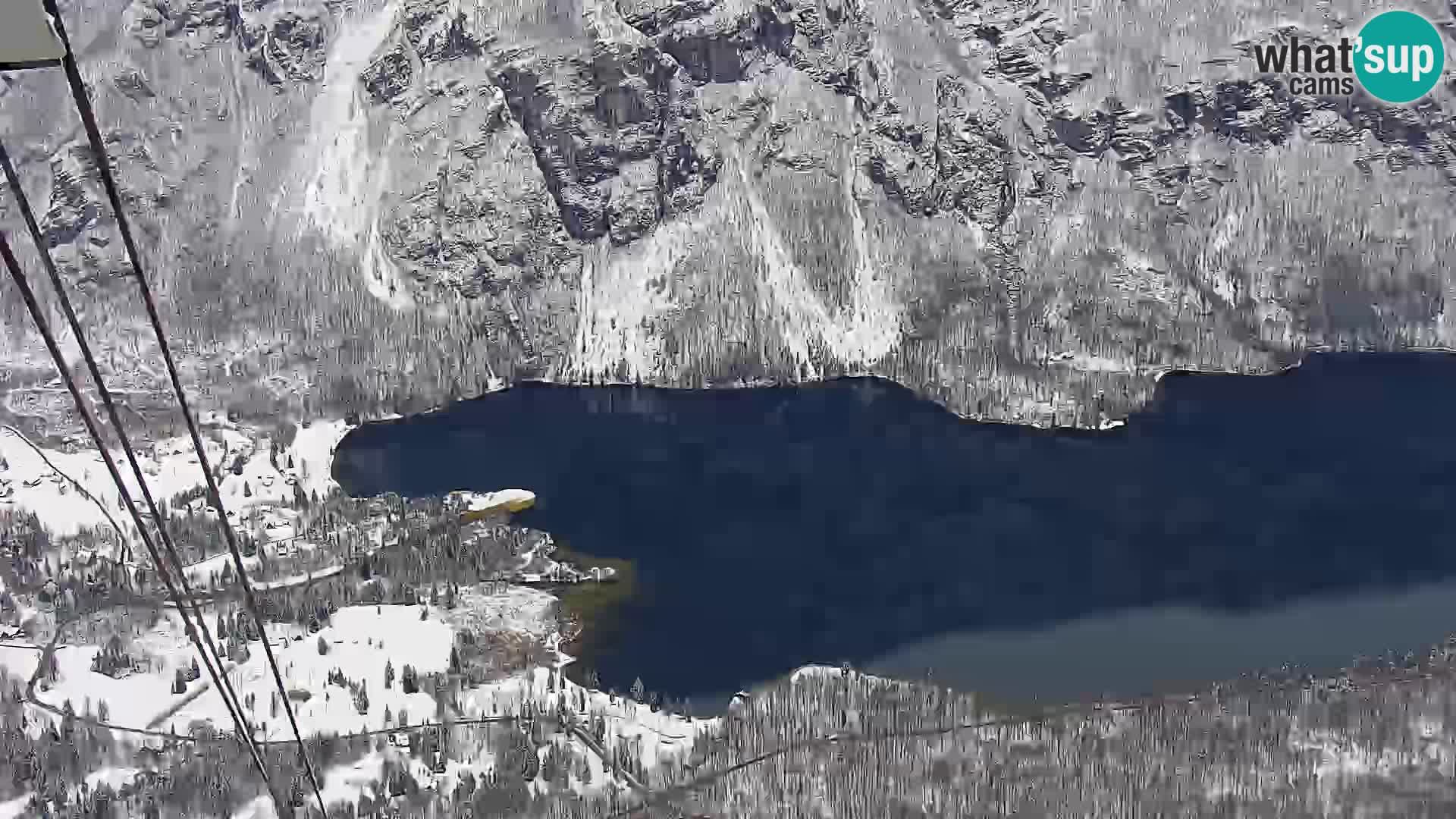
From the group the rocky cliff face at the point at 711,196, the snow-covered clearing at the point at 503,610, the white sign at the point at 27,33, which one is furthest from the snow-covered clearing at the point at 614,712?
the rocky cliff face at the point at 711,196

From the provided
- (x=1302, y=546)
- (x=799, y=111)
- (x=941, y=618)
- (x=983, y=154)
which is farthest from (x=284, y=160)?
(x=1302, y=546)

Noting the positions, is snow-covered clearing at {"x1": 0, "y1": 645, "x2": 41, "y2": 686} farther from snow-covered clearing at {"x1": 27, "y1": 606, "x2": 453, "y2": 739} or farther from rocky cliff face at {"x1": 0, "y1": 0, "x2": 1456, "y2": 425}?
rocky cliff face at {"x1": 0, "y1": 0, "x2": 1456, "y2": 425}

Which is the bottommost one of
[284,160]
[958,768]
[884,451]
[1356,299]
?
[958,768]

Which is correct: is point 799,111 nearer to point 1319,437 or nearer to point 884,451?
point 884,451

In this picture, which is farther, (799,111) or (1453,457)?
(799,111)

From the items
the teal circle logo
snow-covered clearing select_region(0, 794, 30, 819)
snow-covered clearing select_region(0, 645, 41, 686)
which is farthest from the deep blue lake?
the teal circle logo

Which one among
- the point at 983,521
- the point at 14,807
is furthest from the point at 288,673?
the point at 983,521
